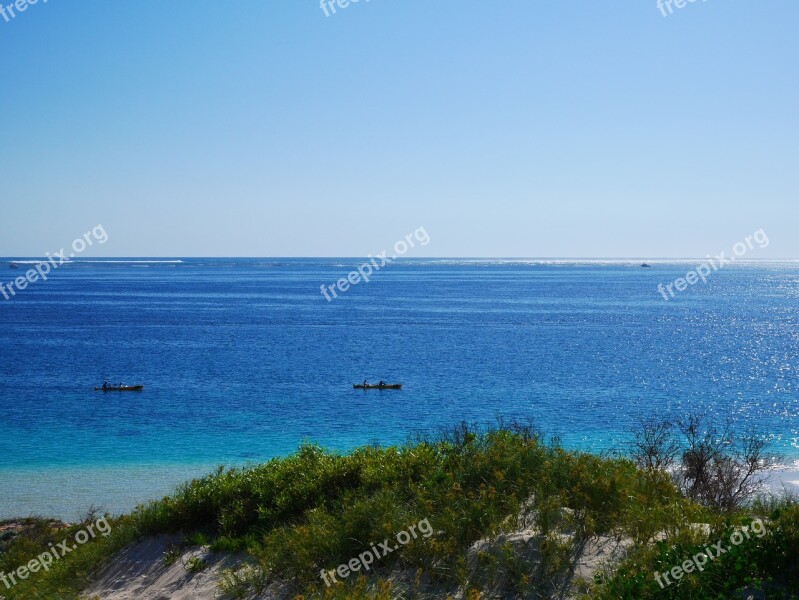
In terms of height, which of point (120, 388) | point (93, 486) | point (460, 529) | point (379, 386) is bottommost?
point (379, 386)

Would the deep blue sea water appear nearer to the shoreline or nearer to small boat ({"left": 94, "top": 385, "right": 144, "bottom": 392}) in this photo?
the shoreline

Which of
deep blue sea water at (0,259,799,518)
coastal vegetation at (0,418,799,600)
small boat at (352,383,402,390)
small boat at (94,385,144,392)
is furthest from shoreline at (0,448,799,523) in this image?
small boat at (352,383,402,390)

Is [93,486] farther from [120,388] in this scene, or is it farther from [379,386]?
[379,386]

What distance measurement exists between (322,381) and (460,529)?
136 ft

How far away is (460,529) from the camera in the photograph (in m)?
10.1

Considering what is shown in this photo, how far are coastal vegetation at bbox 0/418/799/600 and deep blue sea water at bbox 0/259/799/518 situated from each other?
13001mm

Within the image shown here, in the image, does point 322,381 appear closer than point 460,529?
No

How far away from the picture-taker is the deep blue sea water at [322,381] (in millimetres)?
31938

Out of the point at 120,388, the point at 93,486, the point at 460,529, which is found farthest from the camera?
the point at 120,388

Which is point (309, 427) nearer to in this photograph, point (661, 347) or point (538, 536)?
point (538, 536)

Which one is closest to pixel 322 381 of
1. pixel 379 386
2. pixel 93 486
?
pixel 379 386

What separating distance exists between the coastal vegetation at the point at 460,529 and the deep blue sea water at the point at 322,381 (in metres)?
13.0

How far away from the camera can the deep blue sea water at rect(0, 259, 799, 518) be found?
3194 centimetres

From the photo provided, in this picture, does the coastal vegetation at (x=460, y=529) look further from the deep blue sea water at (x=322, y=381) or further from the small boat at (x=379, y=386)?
the small boat at (x=379, y=386)
